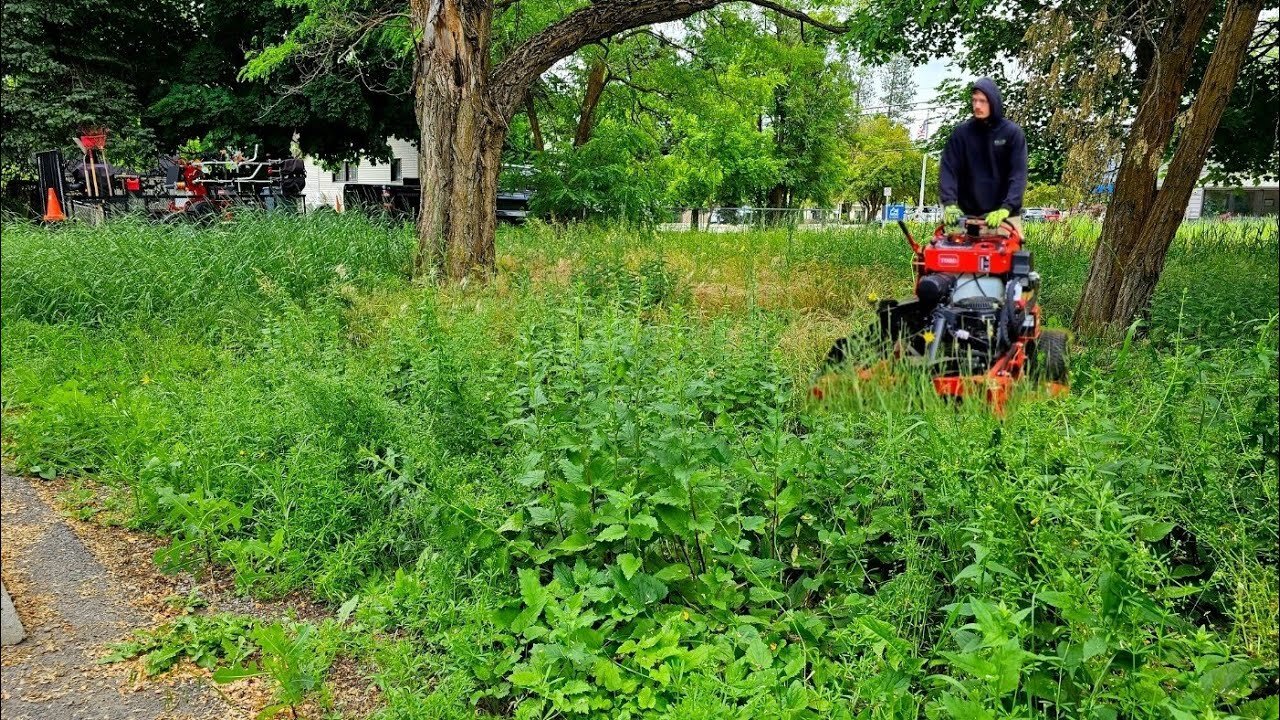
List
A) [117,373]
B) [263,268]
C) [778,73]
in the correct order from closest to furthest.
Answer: [117,373]
[263,268]
[778,73]

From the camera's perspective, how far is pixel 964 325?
4367 mm

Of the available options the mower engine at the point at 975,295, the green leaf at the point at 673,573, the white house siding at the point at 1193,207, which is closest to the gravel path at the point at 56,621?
Result: the green leaf at the point at 673,573

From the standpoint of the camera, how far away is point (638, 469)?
10.9 feet

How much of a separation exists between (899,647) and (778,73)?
19447 mm

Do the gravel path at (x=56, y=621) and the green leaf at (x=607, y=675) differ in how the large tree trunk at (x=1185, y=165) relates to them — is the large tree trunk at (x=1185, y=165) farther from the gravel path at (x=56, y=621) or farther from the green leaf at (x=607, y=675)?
the gravel path at (x=56, y=621)

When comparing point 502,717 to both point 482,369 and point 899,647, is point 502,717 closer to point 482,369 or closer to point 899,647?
point 899,647

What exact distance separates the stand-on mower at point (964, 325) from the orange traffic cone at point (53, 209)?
3.17 meters

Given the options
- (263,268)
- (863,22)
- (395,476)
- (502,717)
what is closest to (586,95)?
(863,22)

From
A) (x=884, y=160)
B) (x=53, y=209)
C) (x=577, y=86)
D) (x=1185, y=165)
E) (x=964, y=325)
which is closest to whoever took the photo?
(x=53, y=209)

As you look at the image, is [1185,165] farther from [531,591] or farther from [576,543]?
[531,591]

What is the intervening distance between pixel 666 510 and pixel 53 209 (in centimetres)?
201

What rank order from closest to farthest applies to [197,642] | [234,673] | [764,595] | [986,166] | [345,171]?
[234,673], [197,642], [764,595], [986,166], [345,171]

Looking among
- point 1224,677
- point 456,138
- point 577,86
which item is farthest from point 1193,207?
point 577,86

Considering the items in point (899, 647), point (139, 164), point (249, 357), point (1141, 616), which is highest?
point (139, 164)
